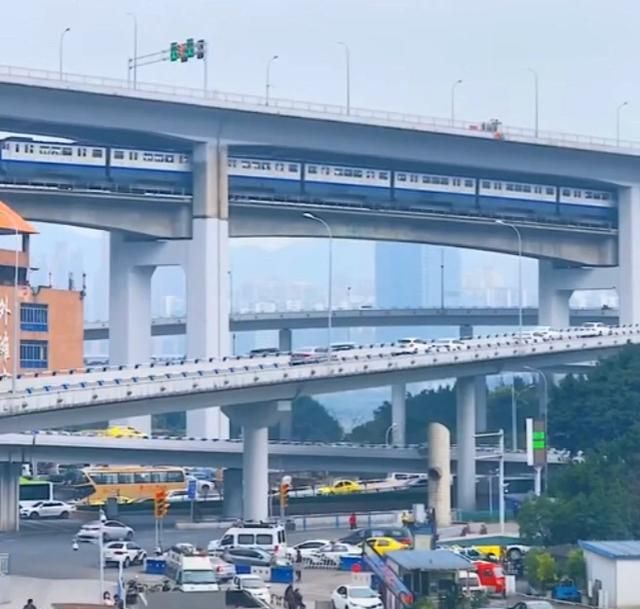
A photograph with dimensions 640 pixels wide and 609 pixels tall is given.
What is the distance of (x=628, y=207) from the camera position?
8169 cm

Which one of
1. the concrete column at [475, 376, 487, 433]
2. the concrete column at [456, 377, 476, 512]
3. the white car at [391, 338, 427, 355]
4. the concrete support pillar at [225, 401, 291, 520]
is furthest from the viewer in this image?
the concrete column at [475, 376, 487, 433]

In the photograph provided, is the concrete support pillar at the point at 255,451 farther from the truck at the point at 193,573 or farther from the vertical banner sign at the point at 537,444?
the truck at the point at 193,573

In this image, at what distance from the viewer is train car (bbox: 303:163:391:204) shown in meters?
72.6

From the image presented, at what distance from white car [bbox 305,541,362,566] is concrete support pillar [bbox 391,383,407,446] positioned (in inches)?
1660

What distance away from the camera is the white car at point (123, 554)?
46781mm

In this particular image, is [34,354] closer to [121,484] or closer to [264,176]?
[121,484]

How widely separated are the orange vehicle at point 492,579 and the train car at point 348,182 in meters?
32.9

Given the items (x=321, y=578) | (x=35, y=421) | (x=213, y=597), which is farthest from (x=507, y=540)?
(x=213, y=597)

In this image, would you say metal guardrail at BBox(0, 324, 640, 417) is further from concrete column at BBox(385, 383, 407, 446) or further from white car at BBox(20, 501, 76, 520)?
concrete column at BBox(385, 383, 407, 446)

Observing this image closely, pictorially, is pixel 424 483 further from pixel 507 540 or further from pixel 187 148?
pixel 507 540

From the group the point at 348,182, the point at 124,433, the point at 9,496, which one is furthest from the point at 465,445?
the point at 9,496

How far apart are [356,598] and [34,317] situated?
3286 cm

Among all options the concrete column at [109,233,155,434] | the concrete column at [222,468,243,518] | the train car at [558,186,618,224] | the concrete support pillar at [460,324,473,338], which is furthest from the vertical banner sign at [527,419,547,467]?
the concrete support pillar at [460,324,473,338]

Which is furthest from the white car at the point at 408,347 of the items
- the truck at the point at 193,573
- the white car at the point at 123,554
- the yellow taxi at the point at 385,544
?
the truck at the point at 193,573
